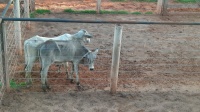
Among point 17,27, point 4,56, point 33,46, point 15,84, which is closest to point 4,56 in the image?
point 4,56

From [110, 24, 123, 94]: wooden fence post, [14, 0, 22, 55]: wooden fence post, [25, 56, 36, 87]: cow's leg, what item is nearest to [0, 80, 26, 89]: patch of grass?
[25, 56, 36, 87]: cow's leg

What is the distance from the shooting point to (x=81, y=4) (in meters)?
13.5

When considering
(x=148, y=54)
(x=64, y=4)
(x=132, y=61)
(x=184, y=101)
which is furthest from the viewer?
(x=64, y=4)

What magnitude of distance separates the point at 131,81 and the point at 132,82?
0.05 metres

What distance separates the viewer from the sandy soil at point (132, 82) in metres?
6.17

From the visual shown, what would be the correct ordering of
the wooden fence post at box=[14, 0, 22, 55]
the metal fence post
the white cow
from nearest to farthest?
the metal fence post
the white cow
the wooden fence post at box=[14, 0, 22, 55]

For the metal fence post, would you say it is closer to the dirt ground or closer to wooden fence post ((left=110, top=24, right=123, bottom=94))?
the dirt ground

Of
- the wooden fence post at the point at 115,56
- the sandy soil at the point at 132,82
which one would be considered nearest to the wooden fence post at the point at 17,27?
the sandy soil at the point at 132,82

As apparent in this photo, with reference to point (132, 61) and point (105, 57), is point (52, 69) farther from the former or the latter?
point (132, 61)

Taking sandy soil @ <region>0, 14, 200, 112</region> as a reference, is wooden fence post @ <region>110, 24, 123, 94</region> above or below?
above

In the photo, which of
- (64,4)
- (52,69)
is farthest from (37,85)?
(64,4)

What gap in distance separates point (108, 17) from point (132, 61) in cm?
401

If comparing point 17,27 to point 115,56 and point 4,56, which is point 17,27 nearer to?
point 4,56

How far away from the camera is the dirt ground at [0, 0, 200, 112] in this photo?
6.17 metres
